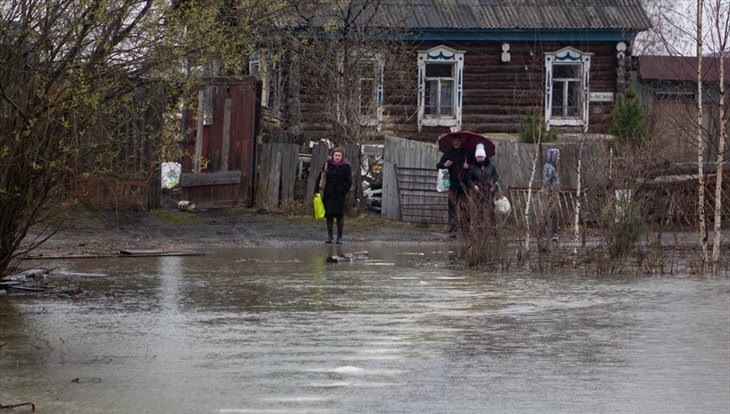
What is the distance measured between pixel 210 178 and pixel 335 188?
4.69 m

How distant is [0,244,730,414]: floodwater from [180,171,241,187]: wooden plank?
32.0ft

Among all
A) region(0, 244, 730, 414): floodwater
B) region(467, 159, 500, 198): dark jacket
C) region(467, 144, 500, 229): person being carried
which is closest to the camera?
region(0, 244, 730, 414): floodwater

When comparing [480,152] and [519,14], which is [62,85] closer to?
[480,152]

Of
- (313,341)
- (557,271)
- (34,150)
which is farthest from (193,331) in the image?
(557,271)

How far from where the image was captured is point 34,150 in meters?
11.7

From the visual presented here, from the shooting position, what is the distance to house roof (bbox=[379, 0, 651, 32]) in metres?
30.8

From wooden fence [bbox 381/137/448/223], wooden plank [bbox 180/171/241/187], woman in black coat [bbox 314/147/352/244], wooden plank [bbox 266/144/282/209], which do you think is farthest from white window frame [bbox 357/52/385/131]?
woman in black coat [bbox 314/147/352/244]

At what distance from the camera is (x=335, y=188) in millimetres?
20641

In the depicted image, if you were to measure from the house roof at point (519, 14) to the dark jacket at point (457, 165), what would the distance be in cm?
949

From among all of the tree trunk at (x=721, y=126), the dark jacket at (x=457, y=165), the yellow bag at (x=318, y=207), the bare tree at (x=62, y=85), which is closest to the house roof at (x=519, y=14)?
the dark jacket at (x=457, y=165)

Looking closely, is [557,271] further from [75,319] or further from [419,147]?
[419,147]

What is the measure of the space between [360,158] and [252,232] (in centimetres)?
418

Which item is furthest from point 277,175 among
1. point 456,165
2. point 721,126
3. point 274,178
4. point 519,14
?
point 721,126

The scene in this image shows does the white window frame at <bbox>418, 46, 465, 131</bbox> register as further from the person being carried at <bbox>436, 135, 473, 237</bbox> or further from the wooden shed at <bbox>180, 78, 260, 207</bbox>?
the person being carried at <bbox>436, 135, 473, 237</bbox>
